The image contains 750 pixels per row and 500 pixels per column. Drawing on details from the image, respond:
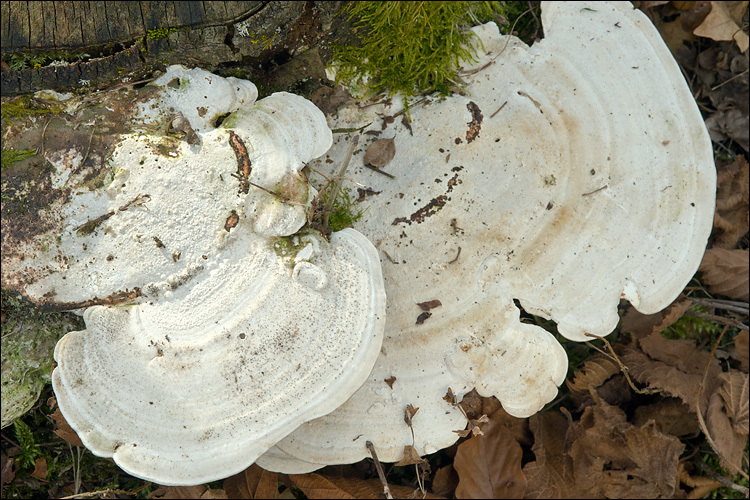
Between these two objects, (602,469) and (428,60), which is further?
(602,469)

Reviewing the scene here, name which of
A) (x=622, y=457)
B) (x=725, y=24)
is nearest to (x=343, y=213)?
(x=622, y=457)

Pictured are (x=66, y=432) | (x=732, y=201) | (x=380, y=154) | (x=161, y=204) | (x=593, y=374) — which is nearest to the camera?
(x=161, y=204)

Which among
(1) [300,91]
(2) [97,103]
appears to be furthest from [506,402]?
(2) [97,103]

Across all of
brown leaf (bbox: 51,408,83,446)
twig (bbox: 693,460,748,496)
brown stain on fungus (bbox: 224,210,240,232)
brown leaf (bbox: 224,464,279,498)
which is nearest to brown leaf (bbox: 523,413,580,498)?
twig (bbox: 693,460,748,496)

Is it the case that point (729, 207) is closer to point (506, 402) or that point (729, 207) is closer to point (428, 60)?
point (506, 402)

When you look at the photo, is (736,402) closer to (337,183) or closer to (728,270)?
(728,270)

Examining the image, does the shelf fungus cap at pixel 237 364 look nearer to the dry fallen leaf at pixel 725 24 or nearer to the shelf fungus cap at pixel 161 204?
the shelf fungus cap at pixel 161 204
